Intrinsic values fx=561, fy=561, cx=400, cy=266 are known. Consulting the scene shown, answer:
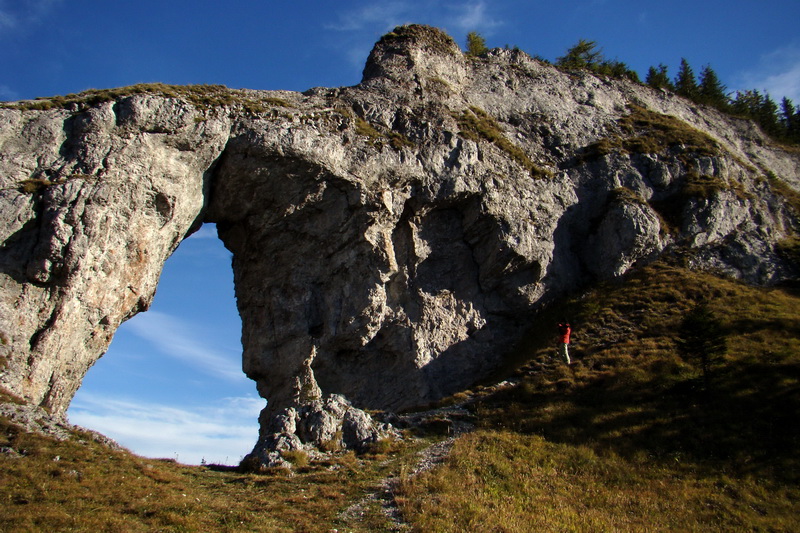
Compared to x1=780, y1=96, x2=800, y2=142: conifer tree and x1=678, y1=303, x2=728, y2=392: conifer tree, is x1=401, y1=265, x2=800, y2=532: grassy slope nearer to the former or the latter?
x1=678, y1=303, x2=728, y2=392: conifer tree

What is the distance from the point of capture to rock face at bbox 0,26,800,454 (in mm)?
24719

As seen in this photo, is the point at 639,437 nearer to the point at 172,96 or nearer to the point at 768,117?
the point at 172,96

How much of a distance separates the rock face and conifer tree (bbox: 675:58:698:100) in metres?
19.4

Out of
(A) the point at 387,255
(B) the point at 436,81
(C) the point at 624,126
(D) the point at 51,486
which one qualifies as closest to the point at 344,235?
(A) the point at 387,255

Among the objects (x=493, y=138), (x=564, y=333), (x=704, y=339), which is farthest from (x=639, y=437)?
(x=493, y=138)

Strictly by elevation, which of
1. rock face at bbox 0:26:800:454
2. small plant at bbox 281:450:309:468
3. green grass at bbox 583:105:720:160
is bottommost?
small plant at bbox 281:450:309:468

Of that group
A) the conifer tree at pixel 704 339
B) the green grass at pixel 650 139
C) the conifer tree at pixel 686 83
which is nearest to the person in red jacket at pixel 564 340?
the conifer tree at pixel 704 339

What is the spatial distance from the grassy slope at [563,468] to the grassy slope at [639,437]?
0.08 metres

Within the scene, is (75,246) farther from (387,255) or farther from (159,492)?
(387,255)

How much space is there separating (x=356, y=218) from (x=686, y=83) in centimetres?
5389

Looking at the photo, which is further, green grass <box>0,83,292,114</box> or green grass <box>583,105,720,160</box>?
green grass <box>583,105,720,160</box>

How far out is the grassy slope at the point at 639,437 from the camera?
1694 cm

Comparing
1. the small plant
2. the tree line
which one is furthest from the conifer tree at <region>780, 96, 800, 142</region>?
the small plant

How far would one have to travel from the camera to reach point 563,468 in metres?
20.5
